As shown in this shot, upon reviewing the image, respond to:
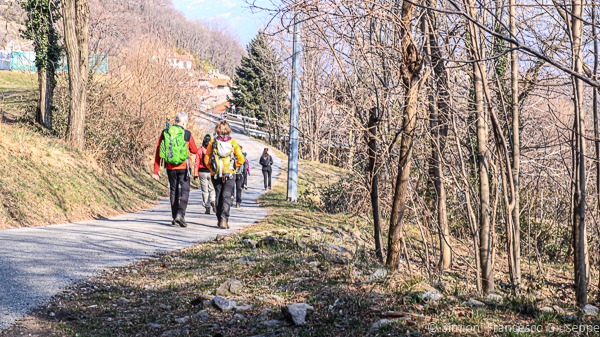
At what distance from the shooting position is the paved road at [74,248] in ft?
21.6

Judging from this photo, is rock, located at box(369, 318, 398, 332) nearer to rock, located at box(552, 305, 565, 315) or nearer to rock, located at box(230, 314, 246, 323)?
rock, located at box(230, 314, 246, 323)

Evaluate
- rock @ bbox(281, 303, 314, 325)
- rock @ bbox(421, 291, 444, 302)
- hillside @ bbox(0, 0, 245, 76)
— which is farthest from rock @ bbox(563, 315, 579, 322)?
hillside @ bbox(0, 0, 245, 76)

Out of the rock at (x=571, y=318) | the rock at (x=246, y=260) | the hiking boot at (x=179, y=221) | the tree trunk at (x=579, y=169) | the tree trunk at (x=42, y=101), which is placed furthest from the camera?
the tree trunk at (x=42, y=101)

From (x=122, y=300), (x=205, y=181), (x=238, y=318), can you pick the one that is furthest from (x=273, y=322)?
(x=205, y=181)

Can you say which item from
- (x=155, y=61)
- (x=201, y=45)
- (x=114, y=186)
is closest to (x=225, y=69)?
(x=201, y=45)

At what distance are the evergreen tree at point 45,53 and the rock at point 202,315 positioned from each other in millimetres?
18247

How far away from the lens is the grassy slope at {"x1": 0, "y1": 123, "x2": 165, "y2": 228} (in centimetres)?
1345

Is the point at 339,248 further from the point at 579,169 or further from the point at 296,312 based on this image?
the point at 296,312

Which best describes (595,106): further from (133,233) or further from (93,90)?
(93,90)

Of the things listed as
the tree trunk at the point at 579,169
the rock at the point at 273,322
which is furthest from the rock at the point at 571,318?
the tree trunk at the point at 579,169

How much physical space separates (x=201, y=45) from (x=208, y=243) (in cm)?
11888

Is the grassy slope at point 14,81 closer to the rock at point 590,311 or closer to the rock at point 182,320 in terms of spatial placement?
the rock at point 182,320

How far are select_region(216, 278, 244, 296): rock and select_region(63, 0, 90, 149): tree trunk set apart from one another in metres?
15.2

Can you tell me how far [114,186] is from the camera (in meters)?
20.2
